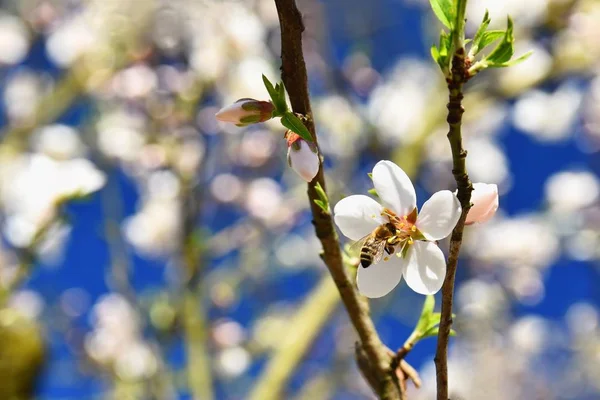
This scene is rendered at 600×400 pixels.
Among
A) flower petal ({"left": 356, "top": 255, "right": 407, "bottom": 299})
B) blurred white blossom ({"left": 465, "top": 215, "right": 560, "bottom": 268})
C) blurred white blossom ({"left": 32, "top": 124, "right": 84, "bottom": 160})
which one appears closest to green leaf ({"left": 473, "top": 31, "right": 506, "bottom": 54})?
flower petal ({"left": 356, "top": 255, "right": 407, "bottom": 299})

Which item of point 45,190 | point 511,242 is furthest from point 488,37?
point 511,242

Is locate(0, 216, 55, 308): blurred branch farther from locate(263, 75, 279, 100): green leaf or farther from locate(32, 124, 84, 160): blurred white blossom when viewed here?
locate(32, 124, 84, 160): blurred white blossom

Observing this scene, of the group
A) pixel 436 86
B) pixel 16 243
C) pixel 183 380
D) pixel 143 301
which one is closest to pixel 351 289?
pixel 16 243

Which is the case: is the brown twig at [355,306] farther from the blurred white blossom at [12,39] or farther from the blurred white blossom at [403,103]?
the blurred white blossom at [12,39]

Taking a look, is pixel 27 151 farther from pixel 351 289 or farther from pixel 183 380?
pixel 351 289

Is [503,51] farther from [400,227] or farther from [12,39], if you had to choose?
[12,39]
